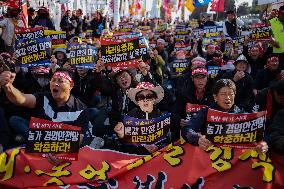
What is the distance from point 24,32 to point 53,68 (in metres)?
1.53

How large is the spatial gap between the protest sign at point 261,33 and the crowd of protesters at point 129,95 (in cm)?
27

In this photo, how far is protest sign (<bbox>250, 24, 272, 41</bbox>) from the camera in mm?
10367

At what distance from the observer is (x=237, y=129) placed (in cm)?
421

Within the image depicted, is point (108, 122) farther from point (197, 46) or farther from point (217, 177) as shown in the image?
point (197, 46)

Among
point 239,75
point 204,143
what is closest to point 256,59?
point 239,75

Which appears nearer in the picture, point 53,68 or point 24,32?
point 53,68

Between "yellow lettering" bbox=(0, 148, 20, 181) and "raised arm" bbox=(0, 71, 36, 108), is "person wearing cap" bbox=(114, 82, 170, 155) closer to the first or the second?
"raised arm" bbox=(0, 71, 36, 108)

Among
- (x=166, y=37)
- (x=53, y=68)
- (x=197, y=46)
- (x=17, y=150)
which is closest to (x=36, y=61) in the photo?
(x=53, y=68)

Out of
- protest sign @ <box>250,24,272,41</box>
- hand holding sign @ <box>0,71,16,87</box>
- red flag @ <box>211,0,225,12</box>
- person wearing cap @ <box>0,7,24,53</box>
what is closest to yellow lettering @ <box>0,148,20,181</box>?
hand holding sign @ <box>0,71,16,87</box>

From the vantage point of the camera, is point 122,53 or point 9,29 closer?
point 122,53

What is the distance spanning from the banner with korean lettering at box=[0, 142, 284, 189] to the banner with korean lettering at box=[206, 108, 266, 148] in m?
0.14

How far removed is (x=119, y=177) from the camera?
438 centimetres

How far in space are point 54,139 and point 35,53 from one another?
11.1 ft

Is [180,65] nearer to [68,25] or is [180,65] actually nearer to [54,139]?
[54,139]
